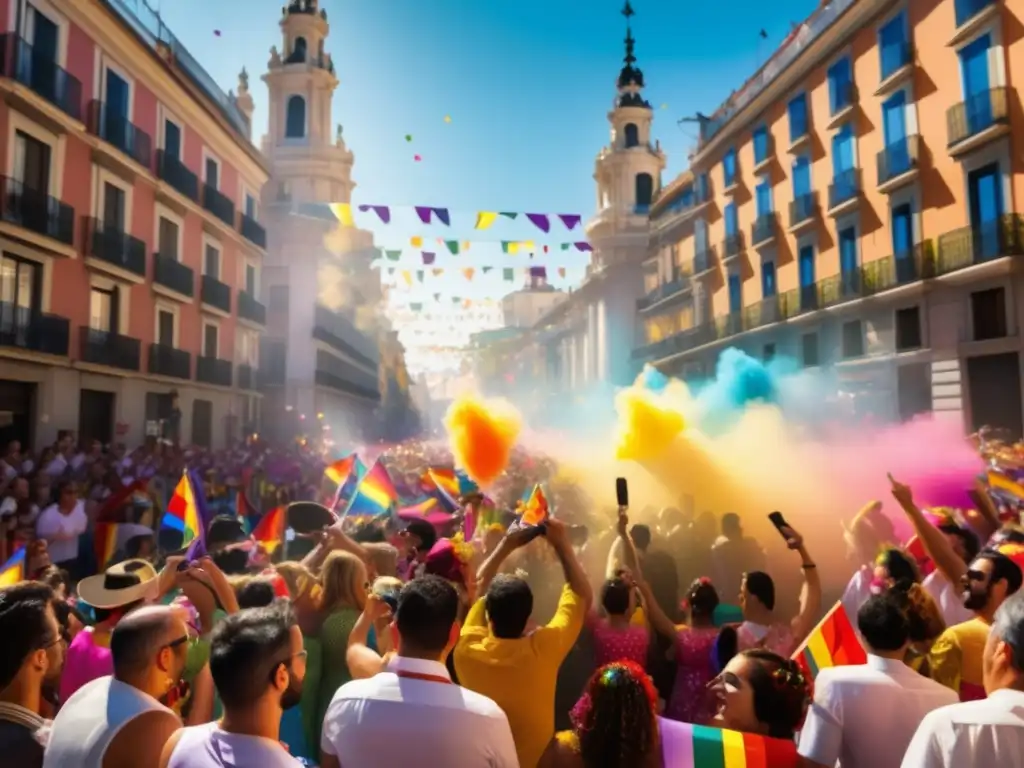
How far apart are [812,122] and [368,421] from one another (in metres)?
40.2

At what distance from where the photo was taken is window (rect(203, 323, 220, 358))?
26100 mm

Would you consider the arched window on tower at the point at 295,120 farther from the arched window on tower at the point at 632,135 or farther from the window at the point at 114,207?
the window at the point at 114,207

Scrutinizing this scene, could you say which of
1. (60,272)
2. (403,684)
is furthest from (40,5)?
(403,684)

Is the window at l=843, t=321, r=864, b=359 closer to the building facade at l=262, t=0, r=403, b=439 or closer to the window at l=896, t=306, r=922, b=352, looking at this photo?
the window at l=896, t=306, r=922, b=352

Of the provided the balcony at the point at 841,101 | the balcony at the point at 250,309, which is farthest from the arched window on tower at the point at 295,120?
the balcony at the point at 841,101

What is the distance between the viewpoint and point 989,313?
17703 millimetres

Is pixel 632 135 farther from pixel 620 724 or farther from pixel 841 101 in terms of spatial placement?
pixel 620 724

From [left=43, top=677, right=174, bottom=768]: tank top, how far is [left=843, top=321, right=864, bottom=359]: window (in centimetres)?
2289

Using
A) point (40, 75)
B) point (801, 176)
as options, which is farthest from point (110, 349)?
point (801, 176)

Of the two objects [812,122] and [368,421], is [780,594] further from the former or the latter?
[368,421]

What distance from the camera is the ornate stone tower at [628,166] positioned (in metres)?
44.5

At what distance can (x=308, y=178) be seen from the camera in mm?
41344

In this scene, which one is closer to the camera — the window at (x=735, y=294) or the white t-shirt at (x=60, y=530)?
the white t-shirt at (x=60, y=530)

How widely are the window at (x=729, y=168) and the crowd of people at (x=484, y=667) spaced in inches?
1032
